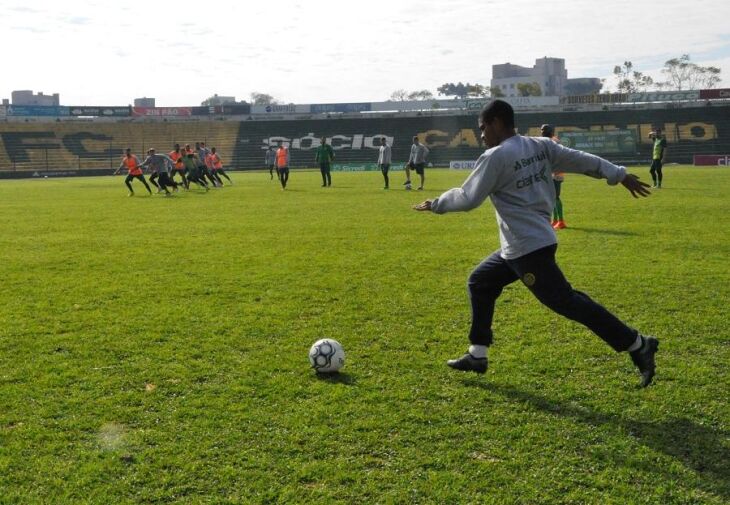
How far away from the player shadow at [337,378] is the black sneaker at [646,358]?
199 centimetres

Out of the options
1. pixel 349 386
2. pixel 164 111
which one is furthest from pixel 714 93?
pixel 349 386

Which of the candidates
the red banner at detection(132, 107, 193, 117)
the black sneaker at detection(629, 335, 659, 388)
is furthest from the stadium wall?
the black sneaker at detection(629, 335, 659, 388)

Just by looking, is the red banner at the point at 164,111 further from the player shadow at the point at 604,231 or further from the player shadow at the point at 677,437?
the player shadow at the point at 677,437

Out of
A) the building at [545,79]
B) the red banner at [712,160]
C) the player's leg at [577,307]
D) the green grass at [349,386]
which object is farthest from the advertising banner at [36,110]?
the building at [545,79]

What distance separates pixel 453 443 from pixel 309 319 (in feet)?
10.5

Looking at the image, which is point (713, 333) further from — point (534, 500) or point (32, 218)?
point (32, 218)

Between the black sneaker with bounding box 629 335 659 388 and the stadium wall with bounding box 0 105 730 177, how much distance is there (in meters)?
50.5

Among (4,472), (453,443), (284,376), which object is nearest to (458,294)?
(284,376)

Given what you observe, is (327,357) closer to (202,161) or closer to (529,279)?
(529,279)

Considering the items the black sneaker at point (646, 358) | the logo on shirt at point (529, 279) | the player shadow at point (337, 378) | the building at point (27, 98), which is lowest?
the player shadow at point (337, 378)

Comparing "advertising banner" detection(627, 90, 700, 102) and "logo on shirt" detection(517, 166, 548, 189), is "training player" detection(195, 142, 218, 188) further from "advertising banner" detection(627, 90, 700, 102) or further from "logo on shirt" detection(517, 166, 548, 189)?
"advertising banner" detection(627, 90, 700, 102)

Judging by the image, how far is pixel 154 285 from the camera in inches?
352

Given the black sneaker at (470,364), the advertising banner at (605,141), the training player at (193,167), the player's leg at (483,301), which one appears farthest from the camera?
the advertising banner at (605,141)

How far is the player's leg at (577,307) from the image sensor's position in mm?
4789
